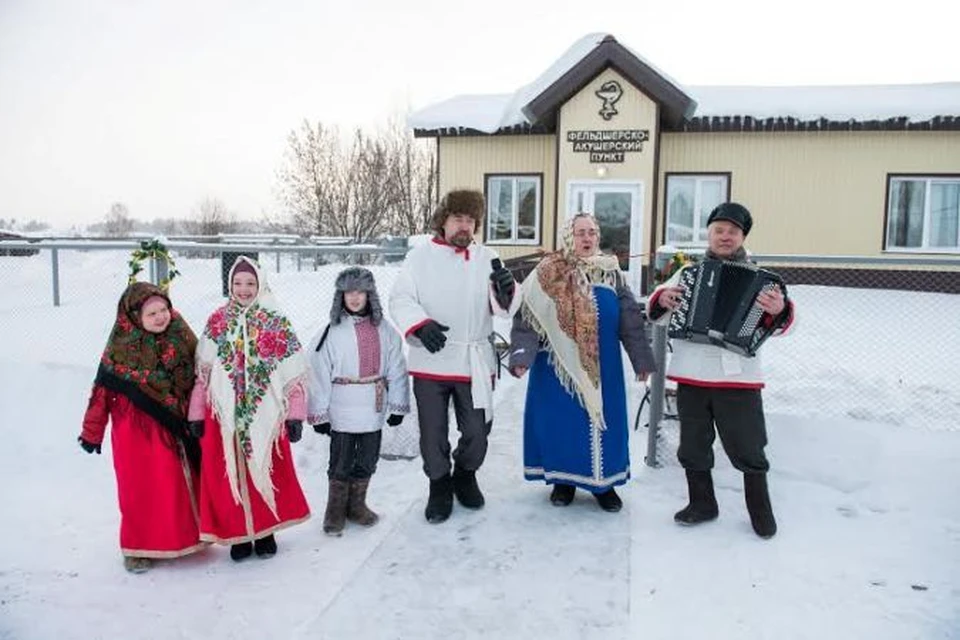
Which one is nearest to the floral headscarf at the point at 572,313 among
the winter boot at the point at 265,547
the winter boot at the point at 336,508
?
the winter boot at the point at 336,508

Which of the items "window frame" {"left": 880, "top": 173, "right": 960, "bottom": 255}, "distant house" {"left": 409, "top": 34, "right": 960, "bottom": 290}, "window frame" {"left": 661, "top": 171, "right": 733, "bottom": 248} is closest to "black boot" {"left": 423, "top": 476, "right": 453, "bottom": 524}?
"distant house" {"left": 409, "top": 34, "right": 960, "bottom": 290}

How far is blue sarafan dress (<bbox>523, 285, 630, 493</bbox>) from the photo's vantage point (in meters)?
4.03

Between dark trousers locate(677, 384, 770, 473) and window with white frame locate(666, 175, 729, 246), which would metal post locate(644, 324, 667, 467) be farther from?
window with white frame locate(666, 175, 729, 246)

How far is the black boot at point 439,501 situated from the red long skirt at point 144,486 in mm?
1280

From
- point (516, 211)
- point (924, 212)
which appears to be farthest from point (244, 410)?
point (924, 212)

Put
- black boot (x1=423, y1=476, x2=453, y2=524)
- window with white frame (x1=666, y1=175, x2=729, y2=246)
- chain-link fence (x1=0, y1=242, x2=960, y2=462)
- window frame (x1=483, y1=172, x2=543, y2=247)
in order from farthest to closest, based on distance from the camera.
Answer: window frame (x1=483, y1=172, x2=543, y2=247)
window with white frame (x1=666, y1=175, x2=729, y2=246)
chain-link fence (x1=0, y1=242, x2=960, y2=462)
black boot (x1=423, y1=476, x2=453, y2=524)

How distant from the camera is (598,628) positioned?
2.96m

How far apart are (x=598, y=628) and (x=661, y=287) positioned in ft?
6.03

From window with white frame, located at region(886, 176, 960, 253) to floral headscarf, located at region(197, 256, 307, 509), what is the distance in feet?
45.6

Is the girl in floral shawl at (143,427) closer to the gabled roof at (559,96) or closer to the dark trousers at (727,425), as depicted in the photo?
the dark trousers at (727,425)

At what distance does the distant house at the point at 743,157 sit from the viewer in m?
13.7

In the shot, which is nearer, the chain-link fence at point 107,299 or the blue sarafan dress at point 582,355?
the blue sarafan dress at point 582,355

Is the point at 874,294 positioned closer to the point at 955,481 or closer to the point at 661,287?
the point at 955,481

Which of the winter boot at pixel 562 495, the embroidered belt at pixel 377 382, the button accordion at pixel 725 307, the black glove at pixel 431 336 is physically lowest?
the winter boot at pixel 562 495
